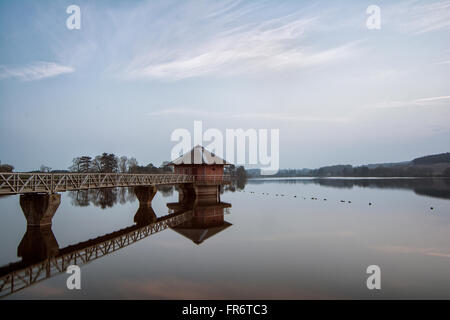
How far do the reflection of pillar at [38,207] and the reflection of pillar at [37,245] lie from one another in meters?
0.38

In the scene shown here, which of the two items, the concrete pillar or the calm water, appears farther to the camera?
the concrete pillar

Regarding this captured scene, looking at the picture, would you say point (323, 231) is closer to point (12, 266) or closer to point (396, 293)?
point (396, 293)

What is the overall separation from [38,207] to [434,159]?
21497 centimetres

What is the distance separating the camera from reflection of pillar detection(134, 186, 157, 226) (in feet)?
68.5

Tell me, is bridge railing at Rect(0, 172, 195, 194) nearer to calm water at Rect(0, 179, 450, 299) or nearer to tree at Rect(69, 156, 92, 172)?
calm water at Rect(0, 179, 450, 299)

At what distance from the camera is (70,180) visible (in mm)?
20516

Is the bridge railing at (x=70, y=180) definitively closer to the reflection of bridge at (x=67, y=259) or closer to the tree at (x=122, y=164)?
the reflection of bridge at (x=67, y=259)

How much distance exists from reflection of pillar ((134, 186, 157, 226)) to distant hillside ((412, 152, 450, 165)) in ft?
648

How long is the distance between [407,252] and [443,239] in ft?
13.5

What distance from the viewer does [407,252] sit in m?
13.0

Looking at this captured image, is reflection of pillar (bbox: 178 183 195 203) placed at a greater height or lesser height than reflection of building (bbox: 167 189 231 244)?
greater

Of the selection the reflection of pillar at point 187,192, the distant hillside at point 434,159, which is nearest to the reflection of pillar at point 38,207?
the reflection of pillar at point 187,192

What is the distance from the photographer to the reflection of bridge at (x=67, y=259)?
923cm

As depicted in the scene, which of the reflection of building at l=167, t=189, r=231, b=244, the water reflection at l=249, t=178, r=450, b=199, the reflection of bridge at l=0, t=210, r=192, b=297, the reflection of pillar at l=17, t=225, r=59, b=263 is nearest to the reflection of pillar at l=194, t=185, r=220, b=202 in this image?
the reflection of building at l=167, t=189, r=231, b=244
